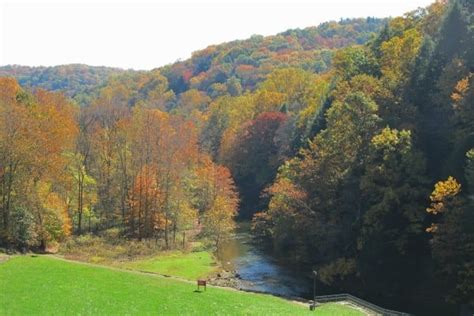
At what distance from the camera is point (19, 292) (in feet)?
106

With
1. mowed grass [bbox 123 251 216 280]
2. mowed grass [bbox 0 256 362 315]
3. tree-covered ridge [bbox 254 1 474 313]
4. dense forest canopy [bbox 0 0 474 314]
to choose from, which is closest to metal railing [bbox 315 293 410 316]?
mowed grass [bbox 0 256 362 315]

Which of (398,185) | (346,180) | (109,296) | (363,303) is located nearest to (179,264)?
(346,180)

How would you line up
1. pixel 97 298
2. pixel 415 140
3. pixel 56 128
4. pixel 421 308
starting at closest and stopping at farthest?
pixel 97 298 < pixel 421 308 < pixel 415 140 < pixel 56 128

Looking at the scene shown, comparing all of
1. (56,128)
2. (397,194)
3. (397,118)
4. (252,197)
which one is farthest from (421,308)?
(252,197)

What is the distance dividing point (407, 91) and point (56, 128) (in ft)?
138

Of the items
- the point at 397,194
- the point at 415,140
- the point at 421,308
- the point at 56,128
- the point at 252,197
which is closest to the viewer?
the point at 421,308

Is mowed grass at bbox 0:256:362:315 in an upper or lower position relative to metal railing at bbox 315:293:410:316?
upper

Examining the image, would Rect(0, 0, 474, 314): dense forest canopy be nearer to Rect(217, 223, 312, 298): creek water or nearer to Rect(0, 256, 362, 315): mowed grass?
Rect(217, 223, 312, 298): creek water

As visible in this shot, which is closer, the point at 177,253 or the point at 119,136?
the point at 177,253

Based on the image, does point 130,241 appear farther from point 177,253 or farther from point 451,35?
point 451,35

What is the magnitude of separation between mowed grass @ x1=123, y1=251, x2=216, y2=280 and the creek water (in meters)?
2.60

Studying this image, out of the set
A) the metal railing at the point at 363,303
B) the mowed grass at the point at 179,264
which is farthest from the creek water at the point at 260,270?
the metal railing at the point at 363,303

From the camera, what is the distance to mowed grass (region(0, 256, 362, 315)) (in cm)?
2973

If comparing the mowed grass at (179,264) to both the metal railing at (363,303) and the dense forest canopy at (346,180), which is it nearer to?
the dense forest canopy at (346,180)
